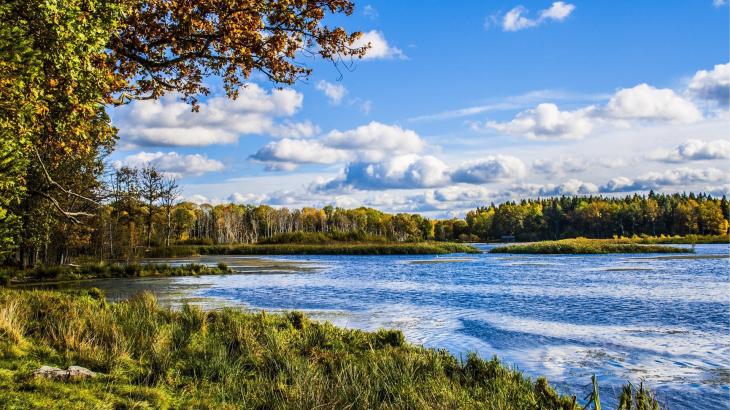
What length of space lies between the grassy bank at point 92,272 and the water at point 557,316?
15.1ft

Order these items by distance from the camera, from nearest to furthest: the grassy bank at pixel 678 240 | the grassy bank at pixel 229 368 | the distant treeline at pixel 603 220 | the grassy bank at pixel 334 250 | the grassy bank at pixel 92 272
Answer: the grassy bank at pixel 229 368
the grassy bank at pixel 92 272
the grassy bank at pixel 334 250
the grassy bank at pixel 678 240
the distant treeline at pixel 603 220

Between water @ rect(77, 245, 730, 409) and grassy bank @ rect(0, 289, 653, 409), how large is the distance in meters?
2.25

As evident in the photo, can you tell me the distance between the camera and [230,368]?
346 inches

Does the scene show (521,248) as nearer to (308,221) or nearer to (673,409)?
(673,409)

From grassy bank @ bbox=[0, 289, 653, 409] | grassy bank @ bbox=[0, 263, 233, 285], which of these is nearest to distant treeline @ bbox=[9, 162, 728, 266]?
grassy bank @ bbox=[0, 263, 233, 285]

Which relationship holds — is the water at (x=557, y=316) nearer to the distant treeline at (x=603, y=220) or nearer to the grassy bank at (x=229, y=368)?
the grassy bank at (x=229, y=368)

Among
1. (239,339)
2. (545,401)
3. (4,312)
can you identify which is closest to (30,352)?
(4,312)

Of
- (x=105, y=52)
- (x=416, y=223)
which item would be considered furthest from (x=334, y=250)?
(x=416, y=223)

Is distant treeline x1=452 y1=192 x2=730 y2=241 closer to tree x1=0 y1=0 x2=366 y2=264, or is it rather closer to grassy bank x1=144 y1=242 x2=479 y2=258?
grassy bank x1=144 y1=242 x2=479 y2=258

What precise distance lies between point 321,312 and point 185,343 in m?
8.81

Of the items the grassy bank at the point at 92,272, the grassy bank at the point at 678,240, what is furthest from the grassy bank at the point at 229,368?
the grassy bank at the point at 678,240

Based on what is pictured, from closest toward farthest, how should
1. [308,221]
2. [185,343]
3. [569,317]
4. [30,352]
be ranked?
[30,352]
[185,343]
[569,317]
[308,221]

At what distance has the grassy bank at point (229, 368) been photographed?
6891 mm

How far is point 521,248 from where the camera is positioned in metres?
78.7
